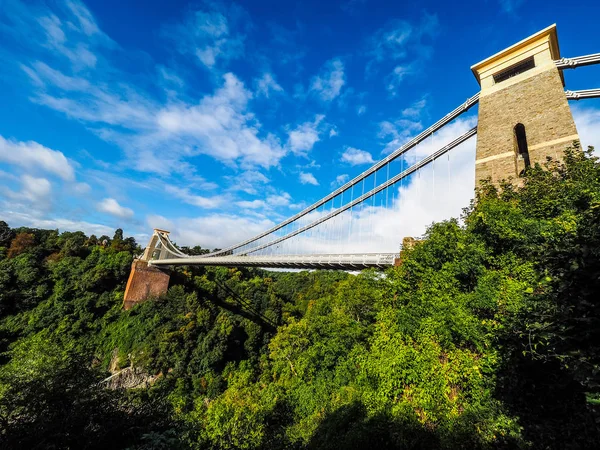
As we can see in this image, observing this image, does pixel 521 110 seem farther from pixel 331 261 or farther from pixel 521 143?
pixel 331 261

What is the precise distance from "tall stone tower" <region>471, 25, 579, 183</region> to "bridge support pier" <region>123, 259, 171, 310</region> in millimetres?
32954

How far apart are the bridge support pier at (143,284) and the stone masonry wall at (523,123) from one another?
33.0m

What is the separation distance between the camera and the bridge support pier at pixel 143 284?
29672mm

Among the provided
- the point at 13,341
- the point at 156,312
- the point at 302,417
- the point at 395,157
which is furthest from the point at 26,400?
the point at 13,341

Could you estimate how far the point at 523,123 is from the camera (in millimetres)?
11047

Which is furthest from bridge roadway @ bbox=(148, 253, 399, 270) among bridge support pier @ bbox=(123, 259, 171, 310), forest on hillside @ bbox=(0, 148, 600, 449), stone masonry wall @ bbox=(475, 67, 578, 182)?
bridge support pier @ bbox=(123, 259, 171, 310)

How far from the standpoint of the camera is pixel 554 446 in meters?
4.11

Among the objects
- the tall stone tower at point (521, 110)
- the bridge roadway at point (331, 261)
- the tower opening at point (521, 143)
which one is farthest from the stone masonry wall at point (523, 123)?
the bridge roadway at point (331, 261)

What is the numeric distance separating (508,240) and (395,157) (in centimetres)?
1167

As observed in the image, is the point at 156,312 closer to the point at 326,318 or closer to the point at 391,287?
the point at 326,318

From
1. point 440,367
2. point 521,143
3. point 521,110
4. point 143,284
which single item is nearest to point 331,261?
point 440,367

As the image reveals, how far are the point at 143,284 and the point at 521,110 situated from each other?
35.5 meters

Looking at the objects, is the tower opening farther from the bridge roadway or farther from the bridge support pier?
the bridge support pier

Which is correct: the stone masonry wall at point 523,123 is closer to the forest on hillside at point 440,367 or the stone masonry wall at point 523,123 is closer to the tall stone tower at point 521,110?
the tall stone tower at point 521,110
